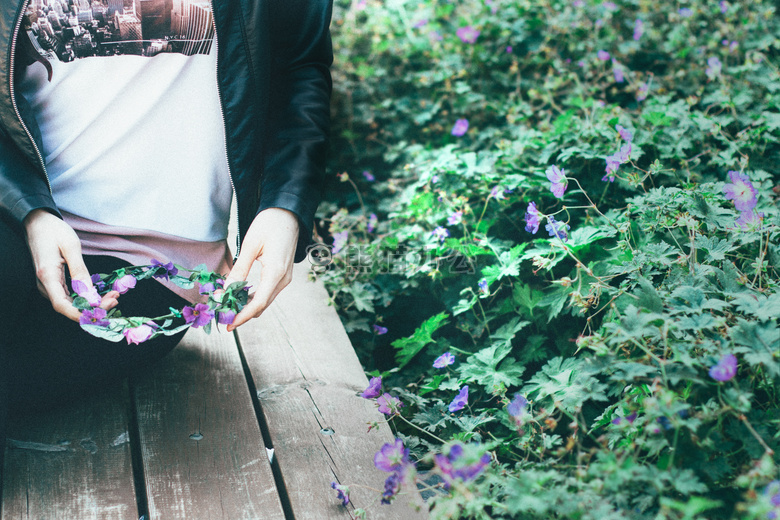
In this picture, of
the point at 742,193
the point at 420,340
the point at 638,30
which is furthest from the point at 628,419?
the point at 638,30

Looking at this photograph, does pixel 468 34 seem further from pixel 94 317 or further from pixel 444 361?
pixel 94 317

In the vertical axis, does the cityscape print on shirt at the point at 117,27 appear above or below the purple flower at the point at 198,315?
above

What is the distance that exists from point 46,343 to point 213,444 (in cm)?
42

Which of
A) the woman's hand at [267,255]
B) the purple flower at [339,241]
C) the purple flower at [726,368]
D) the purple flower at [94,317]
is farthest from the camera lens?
the purple flower at [339,241]

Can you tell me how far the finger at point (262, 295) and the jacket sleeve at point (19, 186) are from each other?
1.42ft

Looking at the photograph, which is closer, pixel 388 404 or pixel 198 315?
pixel 198 315

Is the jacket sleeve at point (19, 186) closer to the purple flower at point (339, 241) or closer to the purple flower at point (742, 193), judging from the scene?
the purple flower at point (339, 241)

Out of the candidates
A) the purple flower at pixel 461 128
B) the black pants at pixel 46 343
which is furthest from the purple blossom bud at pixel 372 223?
the black pants at pixel 46 343

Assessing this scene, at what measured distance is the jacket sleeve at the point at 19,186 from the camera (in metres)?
1.12

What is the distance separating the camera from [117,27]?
1.20m

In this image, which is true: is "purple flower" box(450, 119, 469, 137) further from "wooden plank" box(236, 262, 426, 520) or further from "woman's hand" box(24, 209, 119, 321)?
"woman's hand" box(24, 209, 119, 321)

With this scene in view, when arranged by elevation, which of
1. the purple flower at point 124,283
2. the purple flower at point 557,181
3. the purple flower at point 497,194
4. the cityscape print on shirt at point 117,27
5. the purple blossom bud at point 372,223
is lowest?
the purple blossom bud at point 372,223

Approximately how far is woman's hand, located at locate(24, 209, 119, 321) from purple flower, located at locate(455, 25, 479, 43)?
2.47 meters

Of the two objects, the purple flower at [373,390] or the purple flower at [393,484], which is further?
the purple flower at [373,390]
